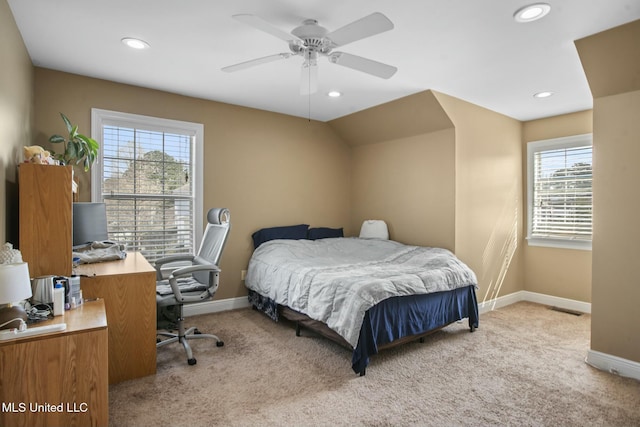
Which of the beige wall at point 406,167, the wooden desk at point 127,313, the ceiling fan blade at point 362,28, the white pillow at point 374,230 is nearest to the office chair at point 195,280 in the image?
the wooden desk at point 127,313

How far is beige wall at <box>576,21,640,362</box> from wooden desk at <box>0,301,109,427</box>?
11.2ft

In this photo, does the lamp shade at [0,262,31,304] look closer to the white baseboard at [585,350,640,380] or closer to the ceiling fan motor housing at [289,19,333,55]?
the ceiling fan motor housing at [289,19,333,55]

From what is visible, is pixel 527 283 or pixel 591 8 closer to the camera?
pixel 591 8

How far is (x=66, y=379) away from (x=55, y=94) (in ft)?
8.94

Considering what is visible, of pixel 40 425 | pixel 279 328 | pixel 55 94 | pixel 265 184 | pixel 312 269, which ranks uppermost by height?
pixel 55 94

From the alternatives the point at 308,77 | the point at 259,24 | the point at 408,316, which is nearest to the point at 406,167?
the point at 408,316

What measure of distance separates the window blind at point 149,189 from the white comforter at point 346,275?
97cm

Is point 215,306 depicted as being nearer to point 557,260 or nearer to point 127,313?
point 127,313

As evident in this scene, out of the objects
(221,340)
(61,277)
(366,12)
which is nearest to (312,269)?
(221,340)

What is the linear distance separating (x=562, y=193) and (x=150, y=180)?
4.93 metres

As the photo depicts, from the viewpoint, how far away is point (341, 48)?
2.79 m

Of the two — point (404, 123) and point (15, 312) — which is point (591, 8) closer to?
point (404, 123)

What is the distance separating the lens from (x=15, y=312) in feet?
5.69

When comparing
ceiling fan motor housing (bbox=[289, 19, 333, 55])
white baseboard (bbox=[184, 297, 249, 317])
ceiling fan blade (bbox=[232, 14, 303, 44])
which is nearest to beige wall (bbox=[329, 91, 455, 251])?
ceiling fan motor housing (bbox=[289, 19, 333, 55])
